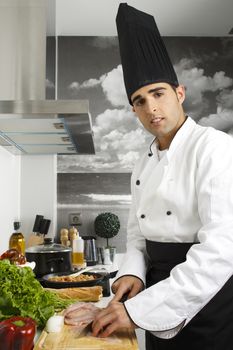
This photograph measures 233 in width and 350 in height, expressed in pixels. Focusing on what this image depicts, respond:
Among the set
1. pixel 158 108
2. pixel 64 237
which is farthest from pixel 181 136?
pixel 64 237

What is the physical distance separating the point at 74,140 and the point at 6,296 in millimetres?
1341

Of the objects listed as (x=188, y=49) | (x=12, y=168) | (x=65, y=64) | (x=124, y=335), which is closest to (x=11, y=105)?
(x=124, y=335)

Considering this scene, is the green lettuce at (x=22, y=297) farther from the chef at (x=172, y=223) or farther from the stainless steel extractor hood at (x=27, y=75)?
the stainless steel extractor hood at (x=27, y=75)

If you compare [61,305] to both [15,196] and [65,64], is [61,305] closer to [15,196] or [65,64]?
[15,196]

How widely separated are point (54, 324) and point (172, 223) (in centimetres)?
41

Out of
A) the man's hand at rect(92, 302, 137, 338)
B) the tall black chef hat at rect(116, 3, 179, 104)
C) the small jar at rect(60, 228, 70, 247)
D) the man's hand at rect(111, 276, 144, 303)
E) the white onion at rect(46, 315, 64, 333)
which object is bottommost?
the white onion at rect(46, 315, 64, 333)

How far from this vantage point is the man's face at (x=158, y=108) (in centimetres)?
131

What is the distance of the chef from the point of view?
3.47 feet

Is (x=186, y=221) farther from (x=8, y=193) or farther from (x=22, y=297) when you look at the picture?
(x=8, y=193)

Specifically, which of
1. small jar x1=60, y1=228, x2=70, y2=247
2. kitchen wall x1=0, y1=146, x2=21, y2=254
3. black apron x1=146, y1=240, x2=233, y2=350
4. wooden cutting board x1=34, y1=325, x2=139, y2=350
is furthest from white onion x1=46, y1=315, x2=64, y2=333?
small jar x1=60, y1=228, x2=70, y2=247

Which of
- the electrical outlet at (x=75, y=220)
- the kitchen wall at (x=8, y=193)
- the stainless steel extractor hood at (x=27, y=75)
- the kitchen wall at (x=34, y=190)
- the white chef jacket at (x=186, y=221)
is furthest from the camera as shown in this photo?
the electrical outlet at (x=75, y=220)

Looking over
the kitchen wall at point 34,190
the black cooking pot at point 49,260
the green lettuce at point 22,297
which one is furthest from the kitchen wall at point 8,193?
the green lettuce at point 22,297

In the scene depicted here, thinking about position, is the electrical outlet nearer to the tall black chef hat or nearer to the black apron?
the tall black chef hat

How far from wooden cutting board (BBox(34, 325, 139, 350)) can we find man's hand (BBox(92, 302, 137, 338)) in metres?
0.03
